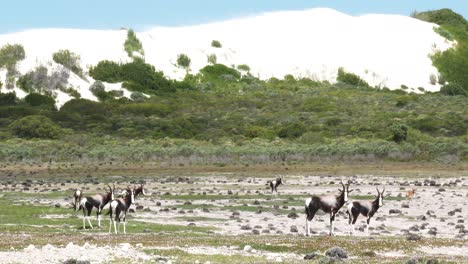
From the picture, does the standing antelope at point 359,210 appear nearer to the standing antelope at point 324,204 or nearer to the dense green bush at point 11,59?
the standing antelope at point 324,204

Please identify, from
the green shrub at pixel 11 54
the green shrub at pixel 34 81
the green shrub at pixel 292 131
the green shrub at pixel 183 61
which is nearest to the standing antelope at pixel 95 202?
the green shrub at pixel 292 131

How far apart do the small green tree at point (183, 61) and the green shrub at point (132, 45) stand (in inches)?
273

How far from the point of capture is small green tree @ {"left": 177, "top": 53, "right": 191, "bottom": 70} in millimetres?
170875

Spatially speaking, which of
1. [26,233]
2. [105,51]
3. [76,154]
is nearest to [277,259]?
[26,233]

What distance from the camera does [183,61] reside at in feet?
563

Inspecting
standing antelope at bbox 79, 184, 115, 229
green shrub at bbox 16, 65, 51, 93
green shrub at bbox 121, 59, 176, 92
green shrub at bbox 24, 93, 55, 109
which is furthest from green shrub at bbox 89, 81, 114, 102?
standing antelope at bbox 79, 184, 115, 229

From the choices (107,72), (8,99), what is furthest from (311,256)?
(107,72)

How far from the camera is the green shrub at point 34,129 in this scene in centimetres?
10406

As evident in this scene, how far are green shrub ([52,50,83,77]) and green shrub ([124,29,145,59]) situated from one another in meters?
12.5

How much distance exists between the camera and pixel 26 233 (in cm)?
2897

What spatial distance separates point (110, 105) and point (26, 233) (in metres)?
98.8

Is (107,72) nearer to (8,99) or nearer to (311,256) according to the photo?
(8,99)

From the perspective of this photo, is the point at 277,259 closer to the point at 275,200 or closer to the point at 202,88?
the point at 275,200

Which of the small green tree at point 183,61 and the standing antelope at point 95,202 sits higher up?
the small green tree at point 183,61
